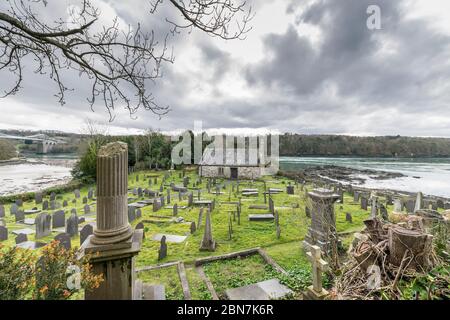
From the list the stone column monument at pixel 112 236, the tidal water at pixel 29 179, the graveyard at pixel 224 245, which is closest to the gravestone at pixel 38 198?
the graveyard at pixel 224 245

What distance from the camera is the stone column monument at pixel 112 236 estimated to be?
2.60m

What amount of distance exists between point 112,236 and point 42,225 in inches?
293

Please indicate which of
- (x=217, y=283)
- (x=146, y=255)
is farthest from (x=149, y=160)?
(x=217, y=283)

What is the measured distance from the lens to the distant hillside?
6469 cm

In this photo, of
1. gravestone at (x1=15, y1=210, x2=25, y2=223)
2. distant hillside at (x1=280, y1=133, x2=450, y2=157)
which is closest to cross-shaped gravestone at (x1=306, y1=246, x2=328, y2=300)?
gravestone at (x1=15, y1=210, x2=25, y2=223)

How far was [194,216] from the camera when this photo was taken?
10.5m

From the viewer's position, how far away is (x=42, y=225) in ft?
24.8

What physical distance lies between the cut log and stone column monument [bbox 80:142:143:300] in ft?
12.3

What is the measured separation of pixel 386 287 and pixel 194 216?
886 cm

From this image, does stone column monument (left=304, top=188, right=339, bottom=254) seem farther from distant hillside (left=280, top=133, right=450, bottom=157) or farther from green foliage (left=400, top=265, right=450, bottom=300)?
distant hillside (left=280, top=133, right=450, bottom=157)

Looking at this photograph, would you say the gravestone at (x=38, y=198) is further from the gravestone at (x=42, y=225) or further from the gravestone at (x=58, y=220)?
the gravestone at (x=42, y=225)

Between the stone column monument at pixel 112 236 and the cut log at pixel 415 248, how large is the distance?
3745 millimetres
